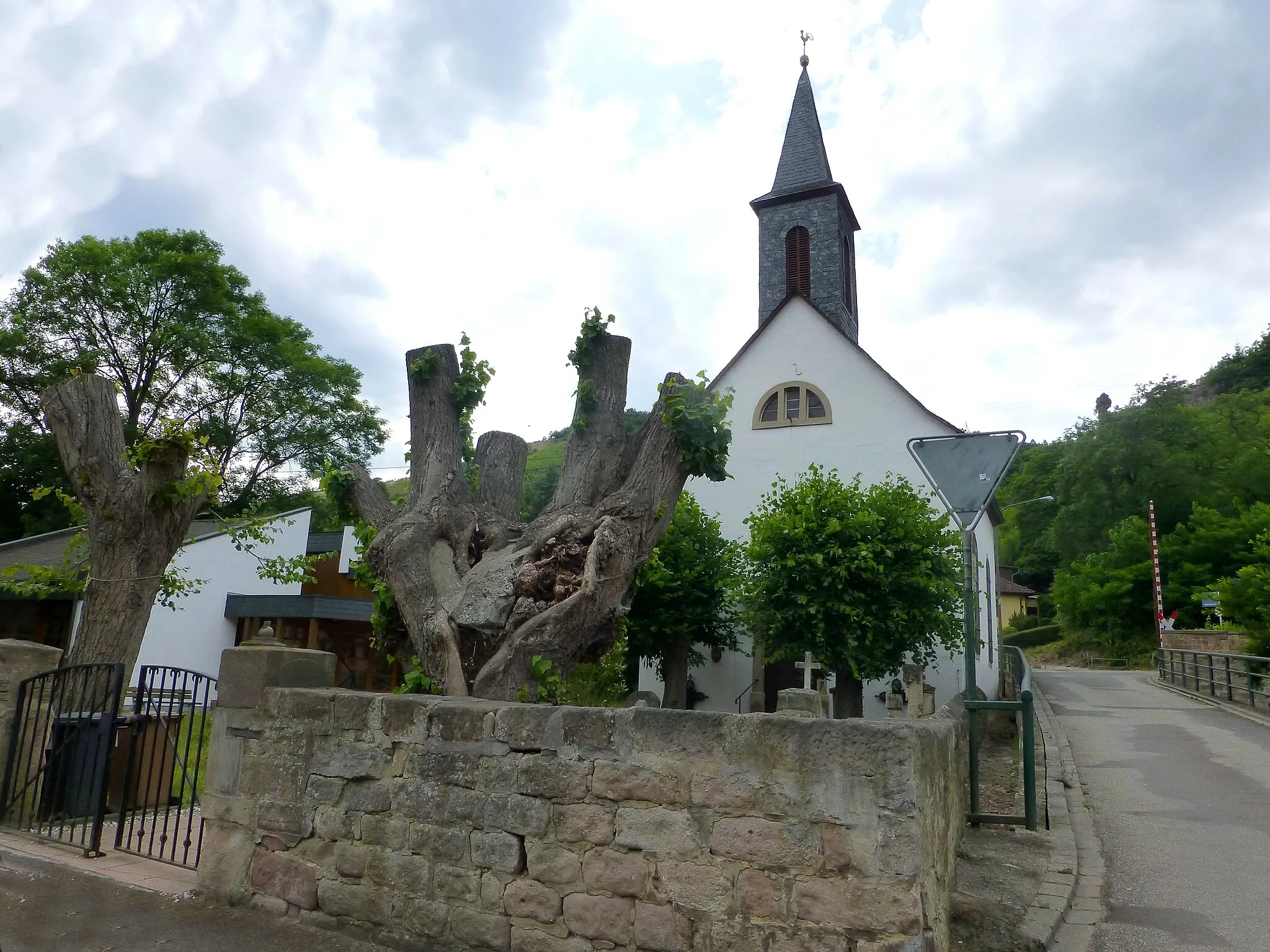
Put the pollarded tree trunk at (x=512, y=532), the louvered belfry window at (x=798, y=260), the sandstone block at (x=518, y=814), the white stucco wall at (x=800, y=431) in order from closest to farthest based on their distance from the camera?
the sandstone block at (x=518, y=814) < the pollarded tree trunk at (x=512, y=532) < the white stucco wall at (x=800, y=431) < the louvered belfry window at (x=798, y=260)

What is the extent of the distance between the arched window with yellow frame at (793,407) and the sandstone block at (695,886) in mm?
15531

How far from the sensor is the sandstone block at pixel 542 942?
3.90 meters

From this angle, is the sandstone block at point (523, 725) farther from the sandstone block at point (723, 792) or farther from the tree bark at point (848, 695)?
the tree bark at point (848, 695)

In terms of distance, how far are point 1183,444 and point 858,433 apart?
33968mm

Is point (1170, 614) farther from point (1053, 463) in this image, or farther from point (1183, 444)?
point (1053, 463)

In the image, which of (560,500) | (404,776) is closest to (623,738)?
(404,776)

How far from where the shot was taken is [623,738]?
12.9ft

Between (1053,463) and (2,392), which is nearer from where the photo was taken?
(2,392)

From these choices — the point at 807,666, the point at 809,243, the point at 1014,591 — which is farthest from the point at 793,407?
the point at 1014,591

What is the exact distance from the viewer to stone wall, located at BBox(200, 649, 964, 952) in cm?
347

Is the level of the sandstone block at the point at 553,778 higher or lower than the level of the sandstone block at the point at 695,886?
higher

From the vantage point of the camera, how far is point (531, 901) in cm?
403

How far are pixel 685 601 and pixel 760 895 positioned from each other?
40.5ft

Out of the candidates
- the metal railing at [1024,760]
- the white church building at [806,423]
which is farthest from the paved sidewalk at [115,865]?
the white church building at [806,423]
